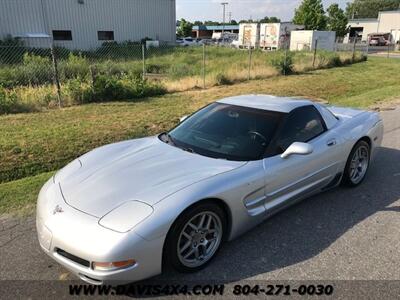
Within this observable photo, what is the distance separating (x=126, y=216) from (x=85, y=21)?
3257cm

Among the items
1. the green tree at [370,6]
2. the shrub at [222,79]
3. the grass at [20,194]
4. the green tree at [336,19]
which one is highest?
the green tree at [370,6]

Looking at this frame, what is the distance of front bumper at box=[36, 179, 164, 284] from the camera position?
263 centimetres

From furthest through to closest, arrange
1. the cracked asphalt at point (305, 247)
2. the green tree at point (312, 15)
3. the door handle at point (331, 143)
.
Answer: the green tree at point (312, 15)
the door handle at point (331, 143)
the cracked asphalt at point (305, 247)

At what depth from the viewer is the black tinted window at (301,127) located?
3.96 metres

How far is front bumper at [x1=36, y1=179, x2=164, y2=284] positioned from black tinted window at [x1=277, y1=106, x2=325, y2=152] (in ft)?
5.83

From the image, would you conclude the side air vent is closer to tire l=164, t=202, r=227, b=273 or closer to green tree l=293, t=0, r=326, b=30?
tire l=164, t=202, r=227, b=273

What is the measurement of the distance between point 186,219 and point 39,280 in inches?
50.9

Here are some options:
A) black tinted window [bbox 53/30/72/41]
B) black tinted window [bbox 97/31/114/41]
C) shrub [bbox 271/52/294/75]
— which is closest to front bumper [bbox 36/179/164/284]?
shrub [bbox 271/52/294/75]

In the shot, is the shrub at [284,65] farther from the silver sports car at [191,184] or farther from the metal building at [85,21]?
the metal building at [85,21]

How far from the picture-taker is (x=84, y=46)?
1267 inches

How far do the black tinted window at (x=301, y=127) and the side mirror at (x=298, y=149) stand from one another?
0.38ft

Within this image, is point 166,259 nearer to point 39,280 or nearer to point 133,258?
point 133,258

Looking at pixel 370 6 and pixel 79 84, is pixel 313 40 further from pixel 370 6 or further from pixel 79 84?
pixel 370 6

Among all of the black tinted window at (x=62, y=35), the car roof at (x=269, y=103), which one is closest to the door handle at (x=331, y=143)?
the car roof at (x=269, y=103)
